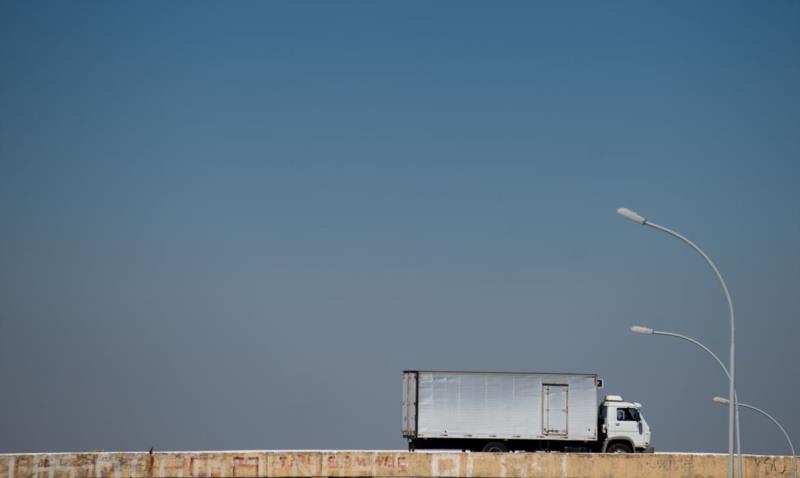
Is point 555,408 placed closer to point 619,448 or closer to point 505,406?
point 505,406

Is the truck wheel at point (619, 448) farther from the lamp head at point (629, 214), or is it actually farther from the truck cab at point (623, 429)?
the lamp head at point (629, 214)

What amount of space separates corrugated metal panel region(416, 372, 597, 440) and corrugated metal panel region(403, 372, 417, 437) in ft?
0.68

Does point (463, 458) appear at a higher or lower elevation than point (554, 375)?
lower

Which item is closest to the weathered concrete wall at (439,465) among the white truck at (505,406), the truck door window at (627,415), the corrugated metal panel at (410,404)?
the white truck at (505,406)

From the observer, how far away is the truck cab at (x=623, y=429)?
47.8m

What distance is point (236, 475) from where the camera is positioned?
43094 millimetres

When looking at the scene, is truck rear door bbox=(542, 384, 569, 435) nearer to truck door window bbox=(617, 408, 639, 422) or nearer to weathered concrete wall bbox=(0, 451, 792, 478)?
truck door window bbox=(617, 408, 639, 422)

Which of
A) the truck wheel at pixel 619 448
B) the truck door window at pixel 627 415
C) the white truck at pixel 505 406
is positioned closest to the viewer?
the white truck at pixel 505 406

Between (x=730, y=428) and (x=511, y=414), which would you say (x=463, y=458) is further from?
(x=730, y=428)

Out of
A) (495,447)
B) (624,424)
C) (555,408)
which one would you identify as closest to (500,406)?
(495,447)

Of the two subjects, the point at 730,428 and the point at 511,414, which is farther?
the point at 511,414

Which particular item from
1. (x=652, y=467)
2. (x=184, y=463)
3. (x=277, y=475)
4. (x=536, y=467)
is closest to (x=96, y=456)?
(x=184, y=463)

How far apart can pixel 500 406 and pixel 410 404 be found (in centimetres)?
350

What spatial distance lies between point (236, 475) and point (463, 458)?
320 inches
